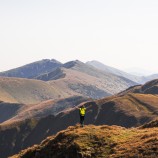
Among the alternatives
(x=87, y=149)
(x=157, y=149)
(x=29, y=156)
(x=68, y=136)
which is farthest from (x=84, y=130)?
(x=157, y=149)

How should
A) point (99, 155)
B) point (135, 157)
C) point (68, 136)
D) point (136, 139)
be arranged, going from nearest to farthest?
1. point (135, 157)
2. point (99, 155)
3. point (136, 139)
4. point (68, 136)

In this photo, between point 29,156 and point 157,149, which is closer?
point 157,149

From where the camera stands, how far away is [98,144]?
3578 cm

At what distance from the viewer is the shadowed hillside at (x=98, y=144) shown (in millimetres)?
32681

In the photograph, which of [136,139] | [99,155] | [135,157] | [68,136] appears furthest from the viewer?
[68,136]

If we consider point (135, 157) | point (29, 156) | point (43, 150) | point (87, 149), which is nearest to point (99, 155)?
point (87, 149)

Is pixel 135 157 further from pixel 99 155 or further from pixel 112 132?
pixel 112 132

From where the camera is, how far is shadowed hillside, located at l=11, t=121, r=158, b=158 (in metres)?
32.7

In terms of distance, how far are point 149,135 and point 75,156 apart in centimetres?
790

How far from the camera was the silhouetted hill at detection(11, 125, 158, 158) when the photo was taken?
107ft

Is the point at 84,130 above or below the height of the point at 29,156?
above

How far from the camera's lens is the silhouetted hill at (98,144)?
32.7 meters

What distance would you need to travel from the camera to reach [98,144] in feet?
117

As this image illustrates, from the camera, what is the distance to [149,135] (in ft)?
119
